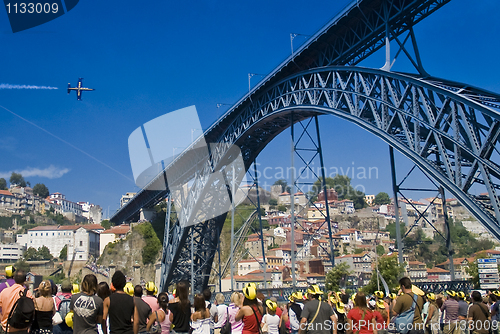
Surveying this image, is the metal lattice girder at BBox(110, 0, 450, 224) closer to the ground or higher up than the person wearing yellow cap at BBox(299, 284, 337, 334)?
higher up

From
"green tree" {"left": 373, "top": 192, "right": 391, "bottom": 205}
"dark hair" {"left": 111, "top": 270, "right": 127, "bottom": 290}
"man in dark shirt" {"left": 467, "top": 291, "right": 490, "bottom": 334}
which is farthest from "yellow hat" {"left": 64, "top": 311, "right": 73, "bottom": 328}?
"green tree" {"left": 373, "top": 192, "right": 391, "bottom": 205}

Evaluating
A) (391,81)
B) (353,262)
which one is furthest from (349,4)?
(353,262)

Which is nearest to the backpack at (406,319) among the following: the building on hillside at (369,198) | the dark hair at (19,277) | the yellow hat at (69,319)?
the yellow hat at (69,319)

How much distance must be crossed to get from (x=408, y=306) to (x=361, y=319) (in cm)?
72

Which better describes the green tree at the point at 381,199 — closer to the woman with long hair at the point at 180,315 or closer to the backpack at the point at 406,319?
the backpack at the point at 406,319

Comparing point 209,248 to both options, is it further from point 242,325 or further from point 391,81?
point 242,325

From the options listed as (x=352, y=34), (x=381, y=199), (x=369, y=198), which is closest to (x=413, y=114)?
(x=352, y=34)

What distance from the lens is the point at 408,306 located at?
23.4 feet

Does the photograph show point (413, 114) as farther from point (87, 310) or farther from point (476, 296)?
point (87, 310)

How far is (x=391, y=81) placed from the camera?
17188 mm

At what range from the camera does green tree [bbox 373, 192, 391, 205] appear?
154625 millimetres

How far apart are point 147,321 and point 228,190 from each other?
31264 mm

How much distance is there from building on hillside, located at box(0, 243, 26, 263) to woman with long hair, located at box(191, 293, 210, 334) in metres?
112

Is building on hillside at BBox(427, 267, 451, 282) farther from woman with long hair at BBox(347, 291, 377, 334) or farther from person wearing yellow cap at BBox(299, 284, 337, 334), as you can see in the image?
person wearing yellow cap at BBox(299, 284, 337, 334)
